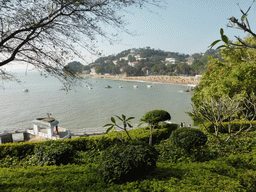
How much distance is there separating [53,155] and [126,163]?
337cm

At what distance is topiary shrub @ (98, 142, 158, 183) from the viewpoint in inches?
132

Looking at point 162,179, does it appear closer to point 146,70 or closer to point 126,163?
point 126,163

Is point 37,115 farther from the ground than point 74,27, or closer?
closer

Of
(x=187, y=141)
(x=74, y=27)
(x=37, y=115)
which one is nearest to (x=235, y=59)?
(x=187, y=141)

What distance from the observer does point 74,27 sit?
12.6 ft

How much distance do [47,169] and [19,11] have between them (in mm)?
4069

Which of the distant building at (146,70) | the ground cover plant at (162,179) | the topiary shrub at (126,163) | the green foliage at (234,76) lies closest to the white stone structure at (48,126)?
the ground cover plant at (162,179)

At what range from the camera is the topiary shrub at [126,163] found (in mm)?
3348

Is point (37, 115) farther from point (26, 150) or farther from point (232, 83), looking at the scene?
point (232, 83)

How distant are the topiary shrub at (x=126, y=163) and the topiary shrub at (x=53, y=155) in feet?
8.72

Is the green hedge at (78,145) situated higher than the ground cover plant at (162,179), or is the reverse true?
the ground cover plant at (162,179)

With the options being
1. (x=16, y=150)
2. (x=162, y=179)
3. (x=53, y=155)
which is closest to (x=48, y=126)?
(x=16, y=150)

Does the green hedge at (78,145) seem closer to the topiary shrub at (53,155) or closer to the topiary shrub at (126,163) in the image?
the topiary shrub at (53,155)

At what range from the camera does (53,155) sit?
18.2 feet
